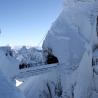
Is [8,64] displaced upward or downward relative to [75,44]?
downward

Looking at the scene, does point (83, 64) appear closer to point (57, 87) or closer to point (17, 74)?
point (57, 87)

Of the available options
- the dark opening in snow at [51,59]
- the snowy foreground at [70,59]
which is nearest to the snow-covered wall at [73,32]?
the snowy foreground at [70,59]

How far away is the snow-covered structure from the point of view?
18328 millimetres

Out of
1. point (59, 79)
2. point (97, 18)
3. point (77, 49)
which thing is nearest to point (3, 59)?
point (59, 79)

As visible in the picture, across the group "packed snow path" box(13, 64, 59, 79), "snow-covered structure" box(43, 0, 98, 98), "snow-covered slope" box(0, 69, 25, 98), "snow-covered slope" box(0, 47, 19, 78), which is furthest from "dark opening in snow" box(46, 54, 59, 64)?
"snow-covered slope" box(0, 69, 25, 98)

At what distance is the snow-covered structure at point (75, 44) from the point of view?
722 inches

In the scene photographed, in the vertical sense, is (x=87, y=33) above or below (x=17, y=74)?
above

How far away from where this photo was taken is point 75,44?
19.6m

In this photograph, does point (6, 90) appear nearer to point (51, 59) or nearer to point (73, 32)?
point (73, 32)

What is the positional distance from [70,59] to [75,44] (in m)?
1.66

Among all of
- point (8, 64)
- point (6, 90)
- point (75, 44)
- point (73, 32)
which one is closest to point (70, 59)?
point (75, 44)

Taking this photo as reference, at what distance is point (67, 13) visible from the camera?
871 inches

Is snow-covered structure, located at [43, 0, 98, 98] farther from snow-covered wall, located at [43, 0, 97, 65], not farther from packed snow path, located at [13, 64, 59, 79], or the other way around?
packed snow path, located at [13, 64, 59, 79]

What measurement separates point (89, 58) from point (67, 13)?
5.31 meters
